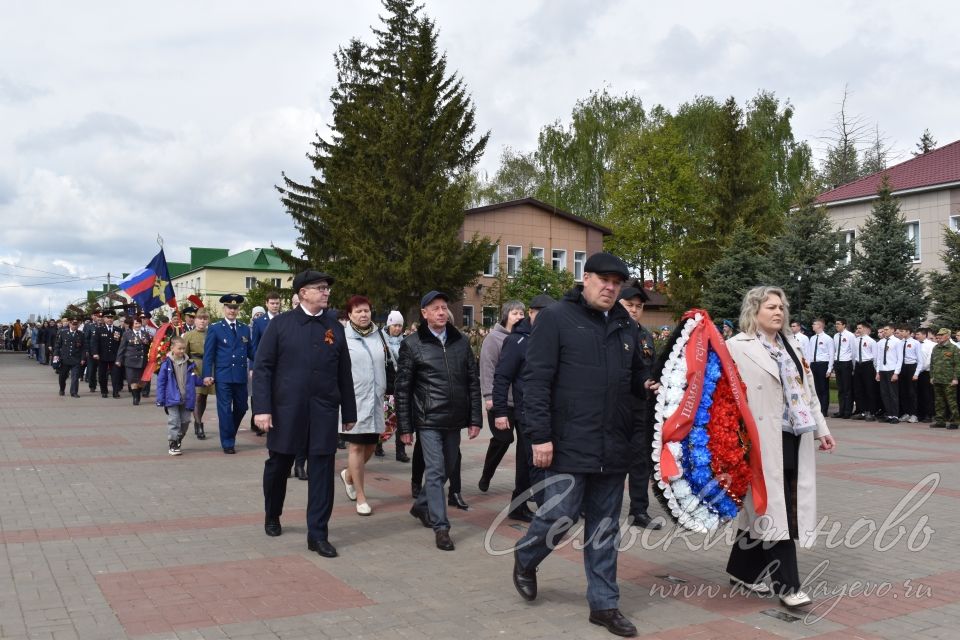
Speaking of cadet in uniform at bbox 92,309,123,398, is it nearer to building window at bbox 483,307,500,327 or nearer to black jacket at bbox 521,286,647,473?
black jacket at bbox 521,286,647,473

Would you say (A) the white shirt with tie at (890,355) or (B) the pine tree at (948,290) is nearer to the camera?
(A) the white shirt with tie at (890,355)

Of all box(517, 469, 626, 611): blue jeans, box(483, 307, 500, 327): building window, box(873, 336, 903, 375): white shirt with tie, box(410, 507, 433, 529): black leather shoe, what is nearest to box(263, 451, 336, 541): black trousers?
box(410, 507, 433, 529): black leather shoe

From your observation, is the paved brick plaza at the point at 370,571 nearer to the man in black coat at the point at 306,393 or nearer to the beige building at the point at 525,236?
the man in black coat at the point at 306,393

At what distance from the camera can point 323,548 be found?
6.46 meters

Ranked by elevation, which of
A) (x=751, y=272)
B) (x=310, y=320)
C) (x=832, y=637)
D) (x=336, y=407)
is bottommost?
(x=832, y=637)

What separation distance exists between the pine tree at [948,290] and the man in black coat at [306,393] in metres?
22.3

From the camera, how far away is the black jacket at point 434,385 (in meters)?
7.16

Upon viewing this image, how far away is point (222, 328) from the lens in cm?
1207

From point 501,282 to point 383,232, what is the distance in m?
8.16

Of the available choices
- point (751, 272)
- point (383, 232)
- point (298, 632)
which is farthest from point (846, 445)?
point (383, 232)

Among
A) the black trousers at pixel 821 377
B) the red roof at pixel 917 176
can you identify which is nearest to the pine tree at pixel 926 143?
the red roof at pixel 917 176

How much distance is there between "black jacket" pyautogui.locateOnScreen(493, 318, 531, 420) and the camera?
723 centimetres

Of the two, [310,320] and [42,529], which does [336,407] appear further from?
[42,529]

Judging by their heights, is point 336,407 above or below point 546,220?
below
